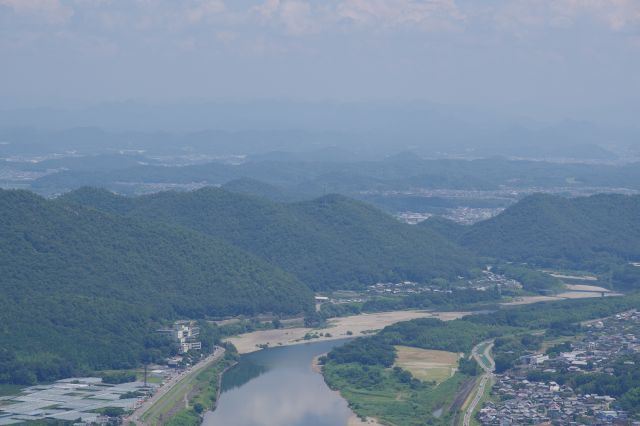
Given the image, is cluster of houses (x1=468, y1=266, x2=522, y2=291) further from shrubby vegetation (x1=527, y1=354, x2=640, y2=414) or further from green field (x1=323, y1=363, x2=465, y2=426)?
shrubby vegetation (x1=527, y1=354, x2=640, y2=414)

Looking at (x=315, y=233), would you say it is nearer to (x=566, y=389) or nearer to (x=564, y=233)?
(x=564, y=233)

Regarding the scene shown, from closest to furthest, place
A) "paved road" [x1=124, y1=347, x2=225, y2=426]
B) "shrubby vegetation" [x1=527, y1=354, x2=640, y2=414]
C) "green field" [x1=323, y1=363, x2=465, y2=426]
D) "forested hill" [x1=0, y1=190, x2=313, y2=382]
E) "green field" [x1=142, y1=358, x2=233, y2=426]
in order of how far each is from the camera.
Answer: "paved road" [x1=124, y1=347, x2=225, y2=426] → "green field" [x1=142, y1=358, x2=233, y2=426] → "shrubby vegetation" [x1=527, y1=354, x2=640, y2=414] → "green field" [x1=323, y1=363, x2=465, y2=426] → "forested hill" [x1=0, y1=190, x2=313, y2=382]

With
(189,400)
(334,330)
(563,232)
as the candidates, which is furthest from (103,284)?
(563,232)

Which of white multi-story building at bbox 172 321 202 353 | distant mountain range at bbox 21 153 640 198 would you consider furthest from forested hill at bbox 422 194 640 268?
white multi-story building at bbox 172 321 202 353

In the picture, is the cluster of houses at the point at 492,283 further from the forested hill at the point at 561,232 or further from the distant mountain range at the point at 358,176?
the distant mountain range at the point at 358,176

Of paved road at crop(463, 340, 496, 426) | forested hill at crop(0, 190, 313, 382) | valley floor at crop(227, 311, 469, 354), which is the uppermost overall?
forested hill at crop(0, 190, 313, 382)

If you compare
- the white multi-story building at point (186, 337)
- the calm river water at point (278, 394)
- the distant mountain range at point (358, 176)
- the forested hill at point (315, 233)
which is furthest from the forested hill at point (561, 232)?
the white multi-story building at point (186, 337)

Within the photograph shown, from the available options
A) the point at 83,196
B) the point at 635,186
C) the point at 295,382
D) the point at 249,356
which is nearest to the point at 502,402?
the point at 295,382
